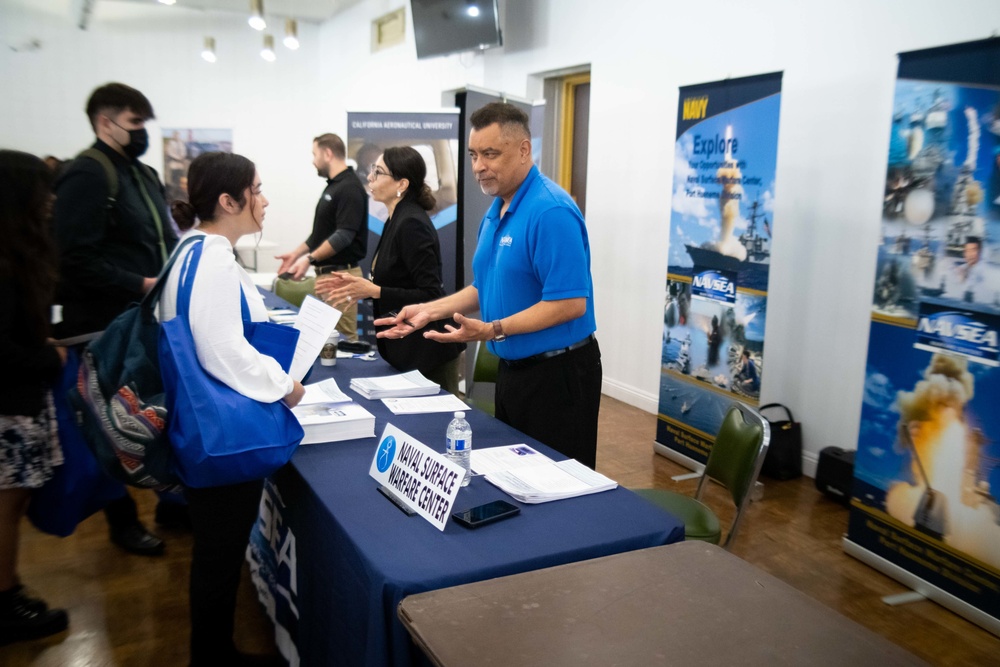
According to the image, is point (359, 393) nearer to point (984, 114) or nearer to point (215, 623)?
point (215, 623)

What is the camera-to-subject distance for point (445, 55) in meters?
6.45

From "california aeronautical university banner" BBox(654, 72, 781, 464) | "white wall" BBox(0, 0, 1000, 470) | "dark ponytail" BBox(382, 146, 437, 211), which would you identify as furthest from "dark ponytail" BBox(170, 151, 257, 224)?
"white wall" BBox(0, 0, 1000, 470)

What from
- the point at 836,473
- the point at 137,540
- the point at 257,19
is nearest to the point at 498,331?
the point at 137,540

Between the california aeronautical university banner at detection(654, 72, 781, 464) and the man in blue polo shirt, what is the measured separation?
1.70m

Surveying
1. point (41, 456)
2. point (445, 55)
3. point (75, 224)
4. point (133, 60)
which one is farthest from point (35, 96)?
point (41, 456)

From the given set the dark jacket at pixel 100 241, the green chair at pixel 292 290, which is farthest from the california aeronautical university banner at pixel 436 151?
the dark jacket at pixel 100 241

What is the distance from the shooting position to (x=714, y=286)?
3807 mm

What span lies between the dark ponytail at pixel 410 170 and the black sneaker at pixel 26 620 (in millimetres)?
1847

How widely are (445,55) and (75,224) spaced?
461cm

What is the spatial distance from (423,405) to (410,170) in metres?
1.01

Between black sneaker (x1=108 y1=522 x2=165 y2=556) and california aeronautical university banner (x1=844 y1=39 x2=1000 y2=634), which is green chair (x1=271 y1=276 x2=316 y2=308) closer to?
black sneaker (x1=108 y1=522 x2=165 y2=556)

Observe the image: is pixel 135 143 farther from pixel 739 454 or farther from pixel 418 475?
pixel 739 454

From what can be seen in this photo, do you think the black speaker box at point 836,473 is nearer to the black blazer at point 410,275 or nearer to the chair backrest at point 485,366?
the chair backrest at point 485,366

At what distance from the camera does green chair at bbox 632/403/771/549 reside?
6.67ft
